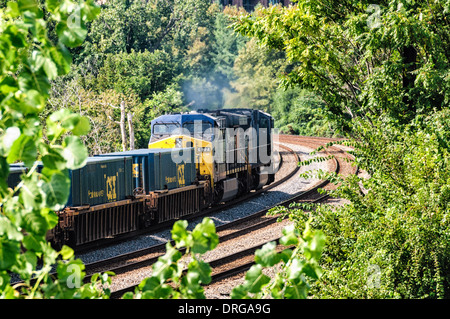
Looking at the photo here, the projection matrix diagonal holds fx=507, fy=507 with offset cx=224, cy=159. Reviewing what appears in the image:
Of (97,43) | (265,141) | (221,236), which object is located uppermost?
(97,43)

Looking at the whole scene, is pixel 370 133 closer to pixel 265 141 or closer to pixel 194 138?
pixel 194 138

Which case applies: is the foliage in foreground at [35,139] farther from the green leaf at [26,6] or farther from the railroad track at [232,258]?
the railroad track at [232,258]

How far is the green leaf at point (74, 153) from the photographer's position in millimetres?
2426

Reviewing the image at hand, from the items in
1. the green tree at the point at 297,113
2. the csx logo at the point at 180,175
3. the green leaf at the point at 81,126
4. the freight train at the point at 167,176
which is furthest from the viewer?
the green tree at the point at 297,113

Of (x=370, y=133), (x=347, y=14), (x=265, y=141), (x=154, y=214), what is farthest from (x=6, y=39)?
(x=265, y=141)

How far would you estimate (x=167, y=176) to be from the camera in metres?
18.0

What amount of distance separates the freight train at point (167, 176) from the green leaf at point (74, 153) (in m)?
10.6

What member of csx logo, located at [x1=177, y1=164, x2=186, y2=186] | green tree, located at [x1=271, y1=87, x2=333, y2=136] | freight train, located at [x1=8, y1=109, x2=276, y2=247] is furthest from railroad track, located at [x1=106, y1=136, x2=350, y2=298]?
green tree, located at [x1=271, y1=87, x2=333, y2=136]

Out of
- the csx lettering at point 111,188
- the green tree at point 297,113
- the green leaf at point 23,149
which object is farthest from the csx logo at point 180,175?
the green tree at point 297,113

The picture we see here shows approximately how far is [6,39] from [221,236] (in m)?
13.6

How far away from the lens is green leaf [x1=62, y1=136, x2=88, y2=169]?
7.96 ft
